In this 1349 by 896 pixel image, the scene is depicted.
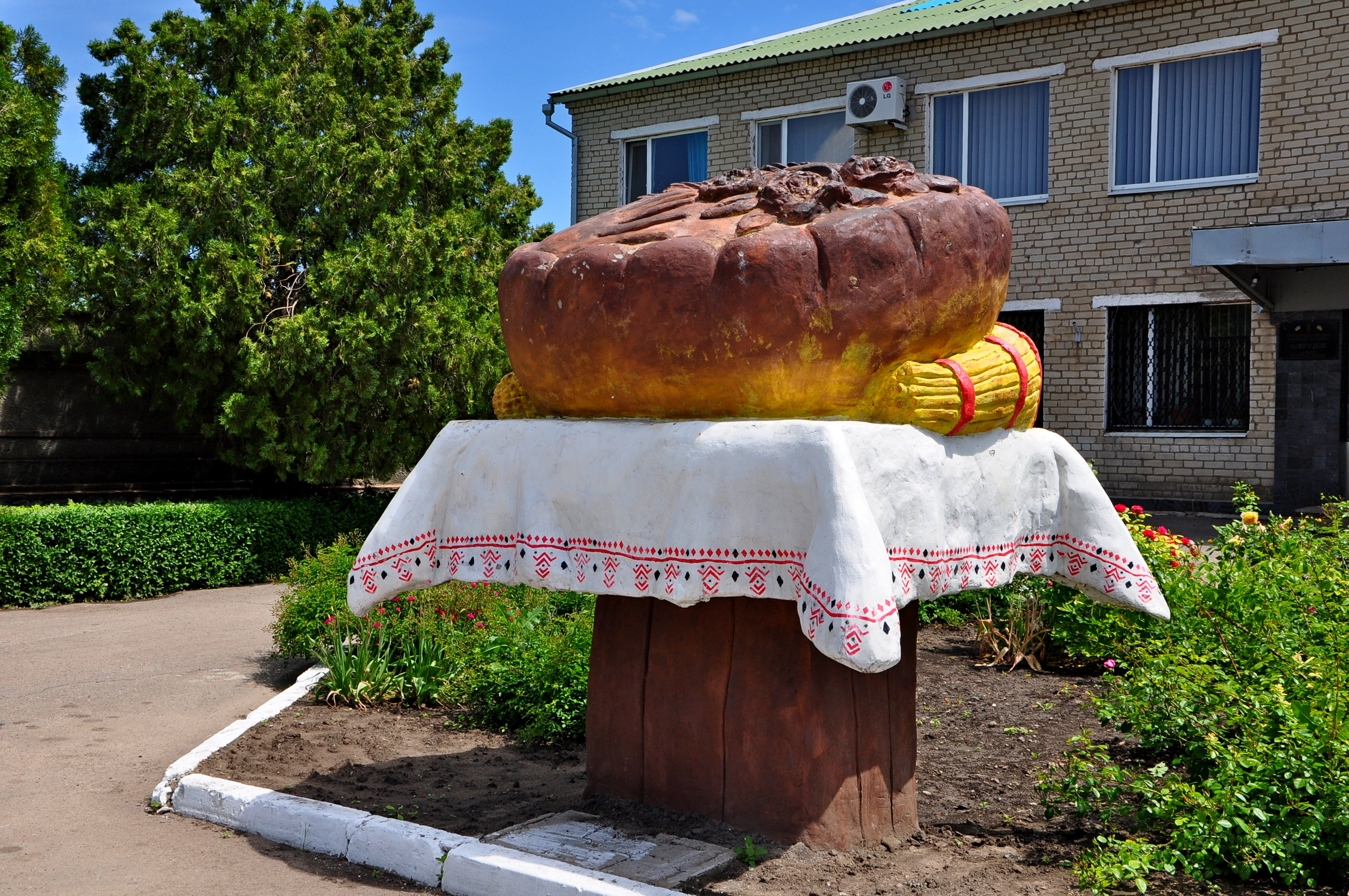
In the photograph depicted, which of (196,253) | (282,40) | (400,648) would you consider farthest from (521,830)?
(282,40)

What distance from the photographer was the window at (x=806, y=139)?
1697cm

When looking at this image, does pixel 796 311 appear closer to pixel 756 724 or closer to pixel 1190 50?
pixel 756 724

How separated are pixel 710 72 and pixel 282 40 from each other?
693 centimetres

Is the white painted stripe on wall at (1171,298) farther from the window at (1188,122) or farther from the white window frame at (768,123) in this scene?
the white window frame at (768,123)

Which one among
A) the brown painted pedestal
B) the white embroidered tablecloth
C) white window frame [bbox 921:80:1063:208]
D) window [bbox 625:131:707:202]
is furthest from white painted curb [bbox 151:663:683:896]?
window [bbox 625:131:707:202]

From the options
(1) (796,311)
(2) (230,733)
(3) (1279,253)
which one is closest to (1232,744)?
(1) (796,311)

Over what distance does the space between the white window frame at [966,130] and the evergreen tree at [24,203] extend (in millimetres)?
11211

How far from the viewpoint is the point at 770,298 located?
347 centimetres

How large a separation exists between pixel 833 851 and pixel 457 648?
3320 millimetres

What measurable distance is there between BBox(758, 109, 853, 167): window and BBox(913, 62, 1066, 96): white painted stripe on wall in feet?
4.27

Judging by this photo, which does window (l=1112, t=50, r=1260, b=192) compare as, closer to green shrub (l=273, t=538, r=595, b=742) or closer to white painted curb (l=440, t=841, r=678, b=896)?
green shrub (l=273, t=538, r=595, b=742)

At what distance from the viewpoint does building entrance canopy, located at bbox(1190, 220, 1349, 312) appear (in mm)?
11383

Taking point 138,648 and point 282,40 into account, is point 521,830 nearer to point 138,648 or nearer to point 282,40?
point 138,648

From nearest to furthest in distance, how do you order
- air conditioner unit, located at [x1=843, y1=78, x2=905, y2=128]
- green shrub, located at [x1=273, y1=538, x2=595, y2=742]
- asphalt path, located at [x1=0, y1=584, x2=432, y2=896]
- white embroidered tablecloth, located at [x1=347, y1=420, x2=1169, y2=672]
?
white embroidered tablecloth, located at [x1=347, y1=420, x2=1169, y2=672] → asphalt path, located at [x1=0, y1=584, x2=432, y2=896] → green shrub, located at [x1=273, y1=538, x2=595, y2=742] → air conditioner unit, located at [x1=843, y1=78, x2=905, y2=128]
